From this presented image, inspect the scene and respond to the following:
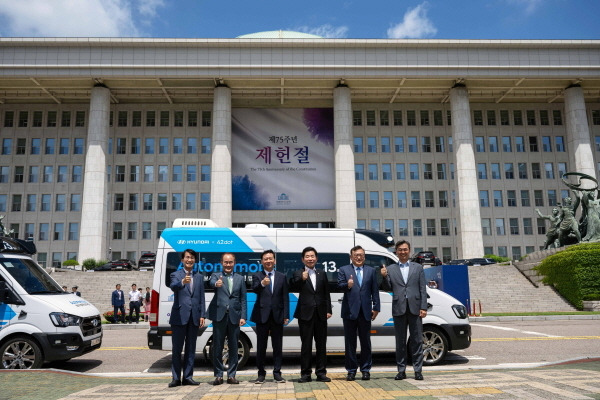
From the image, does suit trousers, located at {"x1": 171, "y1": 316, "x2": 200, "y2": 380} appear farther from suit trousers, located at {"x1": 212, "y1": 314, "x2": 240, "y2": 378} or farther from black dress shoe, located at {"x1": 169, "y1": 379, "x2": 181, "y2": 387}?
suit trousers, located at {"x1": 212, "y1": 314, "x2": 240, "y2": 378}

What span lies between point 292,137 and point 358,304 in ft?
155

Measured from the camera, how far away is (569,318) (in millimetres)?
20891

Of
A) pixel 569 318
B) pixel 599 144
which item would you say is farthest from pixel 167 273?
pixel 599 144

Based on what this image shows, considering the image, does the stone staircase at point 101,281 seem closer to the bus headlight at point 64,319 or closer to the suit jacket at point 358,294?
the bus headlight at point 64,319

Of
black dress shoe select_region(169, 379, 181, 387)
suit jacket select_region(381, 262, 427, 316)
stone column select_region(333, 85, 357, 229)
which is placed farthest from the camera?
stone column select_region(333, 85, 357, 229)

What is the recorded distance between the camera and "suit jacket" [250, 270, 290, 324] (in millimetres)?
7543

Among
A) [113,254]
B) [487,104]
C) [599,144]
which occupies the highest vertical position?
[487,104]

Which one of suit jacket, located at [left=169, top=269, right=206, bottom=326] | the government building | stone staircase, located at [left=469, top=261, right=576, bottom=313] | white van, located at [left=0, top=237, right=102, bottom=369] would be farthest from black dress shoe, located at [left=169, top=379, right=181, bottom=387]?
the government building

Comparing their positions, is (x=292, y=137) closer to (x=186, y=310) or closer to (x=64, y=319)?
(x=64, y=319)

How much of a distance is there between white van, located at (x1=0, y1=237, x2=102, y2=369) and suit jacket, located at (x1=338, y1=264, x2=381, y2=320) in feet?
16.6

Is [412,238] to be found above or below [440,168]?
below

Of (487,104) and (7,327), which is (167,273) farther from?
(487,104)

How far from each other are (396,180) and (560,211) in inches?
935

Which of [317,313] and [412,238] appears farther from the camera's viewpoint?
[412,238]
